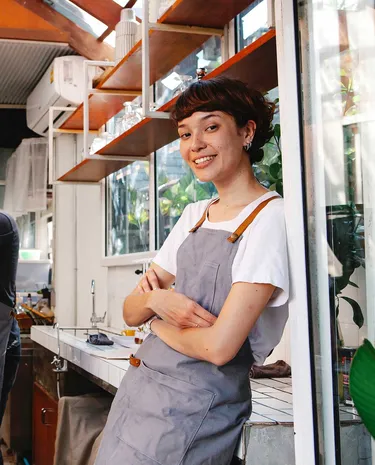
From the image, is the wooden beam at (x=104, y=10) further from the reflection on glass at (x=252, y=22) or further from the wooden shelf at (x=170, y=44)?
the reflection on glass at (x=252, y=22)

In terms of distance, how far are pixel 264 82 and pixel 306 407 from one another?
4.89ft

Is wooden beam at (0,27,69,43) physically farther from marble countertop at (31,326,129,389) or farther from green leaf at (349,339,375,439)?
green leaf at (349,339,375,439)

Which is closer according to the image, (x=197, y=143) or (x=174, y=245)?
(x=197, y=143)

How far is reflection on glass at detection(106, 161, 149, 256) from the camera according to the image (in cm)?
433

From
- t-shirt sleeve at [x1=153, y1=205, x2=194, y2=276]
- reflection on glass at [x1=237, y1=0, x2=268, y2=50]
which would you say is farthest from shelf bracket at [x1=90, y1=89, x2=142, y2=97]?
t-shirt sleeve at [x1=153, y1=205, x2=194, y2=276]

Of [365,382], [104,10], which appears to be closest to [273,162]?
[365,382]

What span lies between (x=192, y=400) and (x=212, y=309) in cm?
21

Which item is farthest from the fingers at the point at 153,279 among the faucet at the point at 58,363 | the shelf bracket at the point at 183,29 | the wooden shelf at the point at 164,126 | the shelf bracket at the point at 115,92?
the shelf bracket at the point at 115,92

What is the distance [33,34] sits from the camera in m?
5.25

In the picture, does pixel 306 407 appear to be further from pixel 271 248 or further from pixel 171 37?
pixel 171 37

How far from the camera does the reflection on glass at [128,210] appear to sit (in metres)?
4.33

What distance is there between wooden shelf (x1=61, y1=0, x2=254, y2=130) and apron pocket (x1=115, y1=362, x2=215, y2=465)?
163 centimetres

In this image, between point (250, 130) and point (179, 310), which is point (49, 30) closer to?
point (250, 130)

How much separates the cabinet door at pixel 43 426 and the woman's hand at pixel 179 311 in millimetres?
2404
